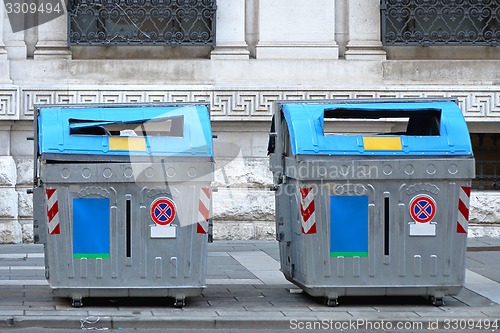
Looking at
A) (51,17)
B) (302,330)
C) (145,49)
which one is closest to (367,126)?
(145,49)

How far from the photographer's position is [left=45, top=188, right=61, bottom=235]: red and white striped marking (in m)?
8.90

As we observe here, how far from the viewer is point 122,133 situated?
370 inches

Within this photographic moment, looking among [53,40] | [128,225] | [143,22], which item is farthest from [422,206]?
[53,40]

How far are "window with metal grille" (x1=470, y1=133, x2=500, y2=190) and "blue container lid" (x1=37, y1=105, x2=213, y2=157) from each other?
23.5 ft

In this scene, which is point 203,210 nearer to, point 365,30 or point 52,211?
point 52,211

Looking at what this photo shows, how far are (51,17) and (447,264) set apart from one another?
8071 mm

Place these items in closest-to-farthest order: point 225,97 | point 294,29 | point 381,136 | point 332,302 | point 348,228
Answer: point 348,228 → point 332,302 → point 381,136 → point 225,97 → point 294,29

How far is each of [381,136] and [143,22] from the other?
663 centimetres

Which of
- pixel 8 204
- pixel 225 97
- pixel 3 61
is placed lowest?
pixel 8 204

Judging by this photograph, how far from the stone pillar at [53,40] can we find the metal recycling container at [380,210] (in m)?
6.57

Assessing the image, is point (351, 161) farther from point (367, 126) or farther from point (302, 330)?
point (367, 126)

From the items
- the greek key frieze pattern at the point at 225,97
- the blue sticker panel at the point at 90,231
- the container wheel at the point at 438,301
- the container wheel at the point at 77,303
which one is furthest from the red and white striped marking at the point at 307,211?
the greek key frieze pattern at the point at 225,97

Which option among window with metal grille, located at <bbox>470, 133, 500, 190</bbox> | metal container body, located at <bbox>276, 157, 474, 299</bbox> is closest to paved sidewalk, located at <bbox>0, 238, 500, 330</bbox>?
metal container body, located at <bbox>276, 157, 474, 299</bbox>

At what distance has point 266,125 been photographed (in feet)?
48.9
